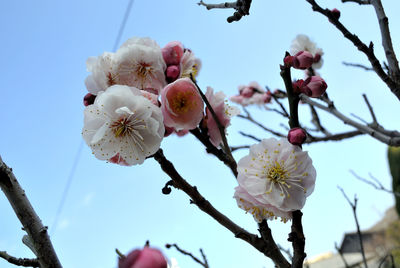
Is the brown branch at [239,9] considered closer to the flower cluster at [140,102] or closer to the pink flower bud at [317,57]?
the flower cluster at [140,102]

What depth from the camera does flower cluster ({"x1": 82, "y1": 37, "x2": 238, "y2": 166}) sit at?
76 centimetres

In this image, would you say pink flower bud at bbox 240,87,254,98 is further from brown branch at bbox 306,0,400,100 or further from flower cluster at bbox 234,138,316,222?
flower cluster at bbox 234,138,316,222

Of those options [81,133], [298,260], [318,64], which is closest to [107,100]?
[81,133]

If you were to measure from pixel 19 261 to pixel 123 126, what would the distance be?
33 centimetres

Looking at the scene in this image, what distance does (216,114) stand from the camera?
895 mm

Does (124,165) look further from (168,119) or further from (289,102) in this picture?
(289,102)

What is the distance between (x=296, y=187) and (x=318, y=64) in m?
1.16

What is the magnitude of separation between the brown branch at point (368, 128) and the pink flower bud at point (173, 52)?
1.95ft

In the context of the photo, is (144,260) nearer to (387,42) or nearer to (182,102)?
(182,102)

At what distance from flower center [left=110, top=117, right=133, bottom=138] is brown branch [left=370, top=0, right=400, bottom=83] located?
2.80 feet

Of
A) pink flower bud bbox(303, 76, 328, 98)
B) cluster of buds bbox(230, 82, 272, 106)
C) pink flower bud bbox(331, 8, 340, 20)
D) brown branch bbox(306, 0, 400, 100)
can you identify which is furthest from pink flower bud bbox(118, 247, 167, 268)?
cluster of buds bbox(230, 82, 272, 106)

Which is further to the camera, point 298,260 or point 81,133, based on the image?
point 81,133

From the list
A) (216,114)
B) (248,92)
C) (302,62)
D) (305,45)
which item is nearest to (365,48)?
(302,62)

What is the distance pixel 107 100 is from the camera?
75 centimetres
